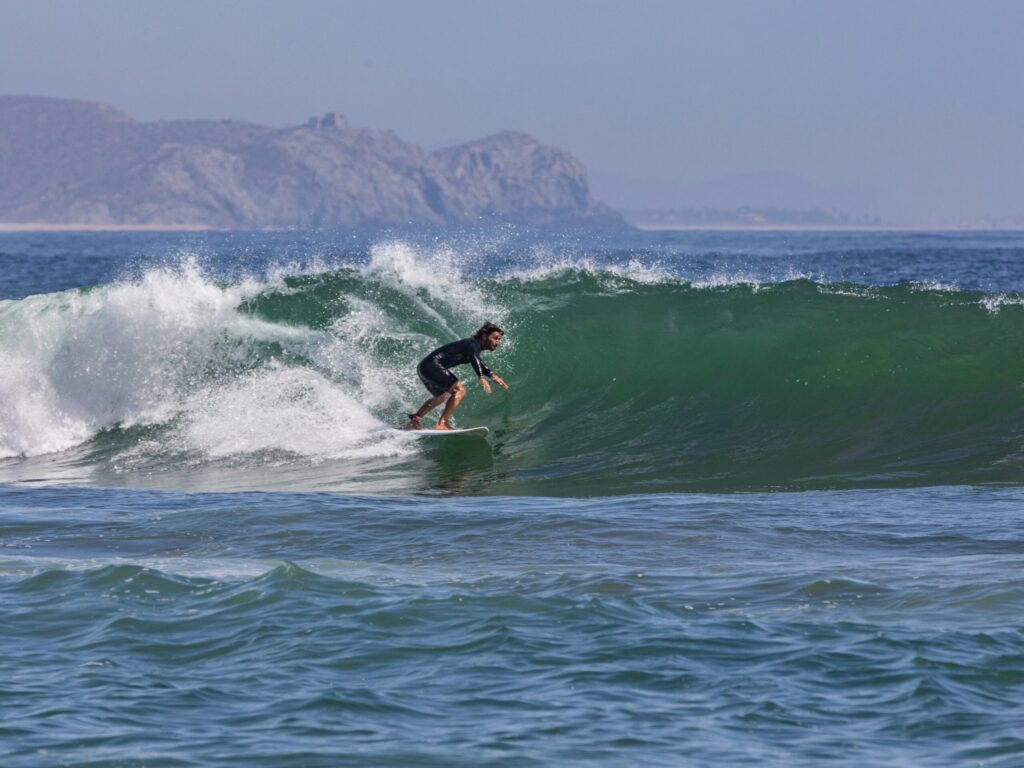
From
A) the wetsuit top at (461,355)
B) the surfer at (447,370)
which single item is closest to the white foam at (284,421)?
the surfer at (447,370)

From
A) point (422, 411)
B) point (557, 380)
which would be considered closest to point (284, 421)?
point (422, 411)

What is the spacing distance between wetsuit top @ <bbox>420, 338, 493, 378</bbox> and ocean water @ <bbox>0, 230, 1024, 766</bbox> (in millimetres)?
893

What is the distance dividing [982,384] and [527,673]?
10851mm

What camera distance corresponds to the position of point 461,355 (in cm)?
1457

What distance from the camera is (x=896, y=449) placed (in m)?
14.0

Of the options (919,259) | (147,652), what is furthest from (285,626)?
(919,259)

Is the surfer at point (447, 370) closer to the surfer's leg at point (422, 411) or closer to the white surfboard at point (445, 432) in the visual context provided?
the surfer's leg at point (422, 411)

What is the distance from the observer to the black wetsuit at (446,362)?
14555 millimetres

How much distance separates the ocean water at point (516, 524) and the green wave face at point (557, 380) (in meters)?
0.06

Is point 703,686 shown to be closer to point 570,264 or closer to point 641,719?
point 641,719

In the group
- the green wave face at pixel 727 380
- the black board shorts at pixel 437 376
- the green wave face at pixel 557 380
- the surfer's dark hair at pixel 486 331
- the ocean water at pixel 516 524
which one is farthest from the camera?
the black board shorts at pixel 437 376

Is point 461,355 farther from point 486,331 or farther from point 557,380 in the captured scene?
point 557,380

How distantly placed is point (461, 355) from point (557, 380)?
310 centimetres

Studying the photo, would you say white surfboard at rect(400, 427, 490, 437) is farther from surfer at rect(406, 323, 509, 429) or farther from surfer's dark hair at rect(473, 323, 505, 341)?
surfer's dark hair at rect(473, 323, 505, 341)
